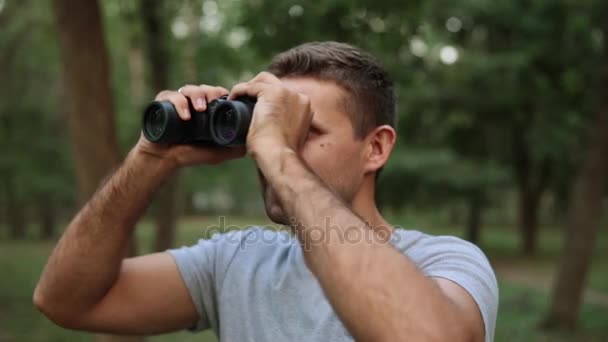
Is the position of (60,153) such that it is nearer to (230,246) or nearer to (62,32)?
(62,32)

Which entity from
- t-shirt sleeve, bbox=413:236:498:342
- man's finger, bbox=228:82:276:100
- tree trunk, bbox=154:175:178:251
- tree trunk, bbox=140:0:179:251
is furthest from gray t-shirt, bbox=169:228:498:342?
tree trunk, bbox=154:175:178:251

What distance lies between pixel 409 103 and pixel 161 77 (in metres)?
6.39

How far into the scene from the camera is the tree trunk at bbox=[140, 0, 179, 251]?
1078 centimetres

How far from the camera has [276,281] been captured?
192 cm

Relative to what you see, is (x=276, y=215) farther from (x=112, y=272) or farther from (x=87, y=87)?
(x=87, y=87)

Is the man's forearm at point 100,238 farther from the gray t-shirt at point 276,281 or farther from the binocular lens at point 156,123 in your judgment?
the gray t-shirt at point 276,281

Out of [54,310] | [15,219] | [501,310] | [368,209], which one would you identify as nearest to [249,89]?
[368,209]

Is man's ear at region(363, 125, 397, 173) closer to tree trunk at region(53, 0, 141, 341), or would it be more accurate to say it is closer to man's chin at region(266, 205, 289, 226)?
man's chin at region(266, 205, 289, 226)

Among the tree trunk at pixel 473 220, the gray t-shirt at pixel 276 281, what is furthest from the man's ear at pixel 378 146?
the tree trunk at pixel 473 220

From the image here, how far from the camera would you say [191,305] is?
206 cm

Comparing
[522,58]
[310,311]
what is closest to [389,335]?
[310,311]

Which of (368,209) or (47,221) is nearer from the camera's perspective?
(368,209)

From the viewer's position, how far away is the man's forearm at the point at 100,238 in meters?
1.96

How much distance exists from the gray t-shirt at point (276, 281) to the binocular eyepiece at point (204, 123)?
333 mm
